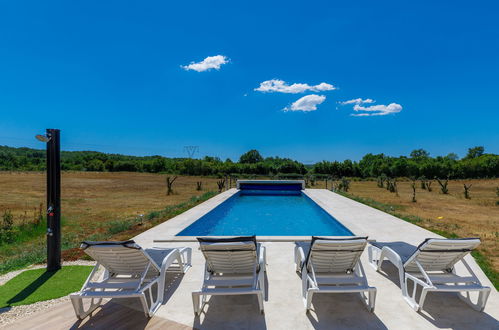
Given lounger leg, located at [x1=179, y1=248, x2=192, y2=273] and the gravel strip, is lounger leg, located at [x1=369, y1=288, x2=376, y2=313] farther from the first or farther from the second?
the gravel strip

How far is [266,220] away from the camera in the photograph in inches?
356

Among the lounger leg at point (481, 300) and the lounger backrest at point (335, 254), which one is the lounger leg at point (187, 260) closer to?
the lounger backrest at point (335, 254)

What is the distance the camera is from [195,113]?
107 ft

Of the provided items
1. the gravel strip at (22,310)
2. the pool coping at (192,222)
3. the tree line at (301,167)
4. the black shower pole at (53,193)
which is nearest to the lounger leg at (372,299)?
the pool coping at (192,222)

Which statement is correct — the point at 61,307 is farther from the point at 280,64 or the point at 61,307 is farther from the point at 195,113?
the point at 195,113

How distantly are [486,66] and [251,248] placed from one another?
29001 mm

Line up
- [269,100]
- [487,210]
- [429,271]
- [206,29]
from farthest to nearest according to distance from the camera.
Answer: [269,100]
[206,29]
[487,210]
[429,271]

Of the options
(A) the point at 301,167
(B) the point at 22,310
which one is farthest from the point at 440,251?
(A) the point at 301,167

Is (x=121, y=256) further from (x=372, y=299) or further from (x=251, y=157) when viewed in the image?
(x=251, y=157)

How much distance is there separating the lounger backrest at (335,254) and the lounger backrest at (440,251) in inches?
25.3

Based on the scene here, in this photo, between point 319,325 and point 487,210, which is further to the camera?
point 487,210

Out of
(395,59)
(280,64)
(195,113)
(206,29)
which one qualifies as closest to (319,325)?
(206,29)

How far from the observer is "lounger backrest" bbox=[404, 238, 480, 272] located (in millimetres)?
2826

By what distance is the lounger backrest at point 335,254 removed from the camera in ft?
9.18
